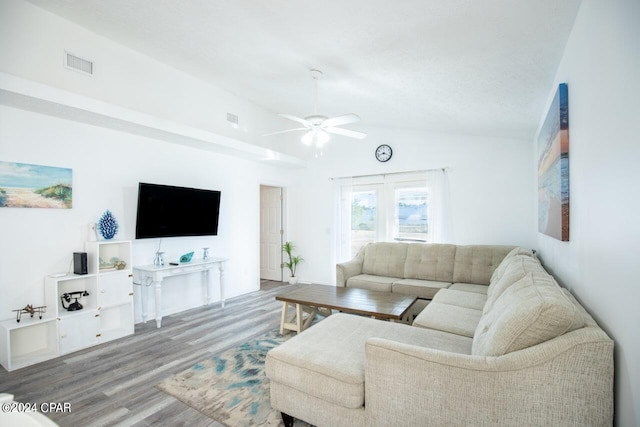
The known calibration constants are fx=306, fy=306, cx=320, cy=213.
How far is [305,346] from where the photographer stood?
6.51 feet

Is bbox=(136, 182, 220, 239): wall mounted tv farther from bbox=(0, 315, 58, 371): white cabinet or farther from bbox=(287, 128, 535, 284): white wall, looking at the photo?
bbox=(287, 128, 535, 284): white wall

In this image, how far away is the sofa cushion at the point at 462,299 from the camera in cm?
301

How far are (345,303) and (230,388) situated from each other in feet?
4.34

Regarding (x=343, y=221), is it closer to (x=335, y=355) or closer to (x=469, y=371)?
(x=335, y=355)

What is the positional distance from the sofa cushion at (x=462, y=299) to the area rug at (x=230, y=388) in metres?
1.91

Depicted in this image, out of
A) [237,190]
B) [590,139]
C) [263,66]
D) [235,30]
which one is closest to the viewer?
[590,139]

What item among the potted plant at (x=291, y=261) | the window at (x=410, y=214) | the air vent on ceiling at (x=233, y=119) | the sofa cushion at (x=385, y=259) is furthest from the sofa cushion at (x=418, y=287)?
the air vent on ceiling at (x=233, y=119)

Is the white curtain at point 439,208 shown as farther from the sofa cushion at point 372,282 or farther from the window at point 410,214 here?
the sofa cushion at point 372,282

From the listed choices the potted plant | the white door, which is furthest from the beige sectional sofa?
the white door

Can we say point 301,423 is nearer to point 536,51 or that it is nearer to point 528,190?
point 536,51

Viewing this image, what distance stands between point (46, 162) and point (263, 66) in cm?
250

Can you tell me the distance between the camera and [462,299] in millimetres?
3180

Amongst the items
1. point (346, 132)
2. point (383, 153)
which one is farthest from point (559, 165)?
point (383, 153)

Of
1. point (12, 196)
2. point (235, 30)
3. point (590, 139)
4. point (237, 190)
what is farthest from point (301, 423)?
point (237, 190)
